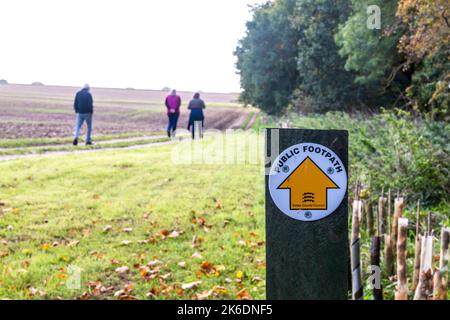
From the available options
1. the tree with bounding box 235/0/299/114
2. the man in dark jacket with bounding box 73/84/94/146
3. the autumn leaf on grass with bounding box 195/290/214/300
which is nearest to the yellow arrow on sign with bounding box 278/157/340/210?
the autumn leaf on grass with bounding box 195/290/214/300

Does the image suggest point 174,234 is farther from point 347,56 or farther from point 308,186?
point 347,56

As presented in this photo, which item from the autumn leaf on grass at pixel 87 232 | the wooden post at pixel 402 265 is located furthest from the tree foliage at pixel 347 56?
the wooden post at pixel 402 265

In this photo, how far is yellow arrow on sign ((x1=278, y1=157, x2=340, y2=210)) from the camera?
1941 millimetres

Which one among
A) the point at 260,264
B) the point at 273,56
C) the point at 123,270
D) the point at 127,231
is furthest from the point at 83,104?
the point at 273,56

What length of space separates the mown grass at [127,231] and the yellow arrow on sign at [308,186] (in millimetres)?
2684

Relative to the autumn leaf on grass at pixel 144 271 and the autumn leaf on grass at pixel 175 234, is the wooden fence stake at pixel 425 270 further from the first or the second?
the autumn leaf on grass at pixel 175 234

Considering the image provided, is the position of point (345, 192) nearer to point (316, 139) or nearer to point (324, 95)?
point (316, 139)

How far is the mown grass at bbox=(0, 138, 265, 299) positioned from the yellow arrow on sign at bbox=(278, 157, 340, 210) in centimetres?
268

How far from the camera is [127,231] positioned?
6262 millimetres

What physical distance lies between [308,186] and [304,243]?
0.20 meters

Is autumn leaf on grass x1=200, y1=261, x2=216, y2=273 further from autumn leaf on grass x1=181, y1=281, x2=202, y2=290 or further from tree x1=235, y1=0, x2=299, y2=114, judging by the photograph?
tree x1=235, y1=0, x2=299, y2=114
